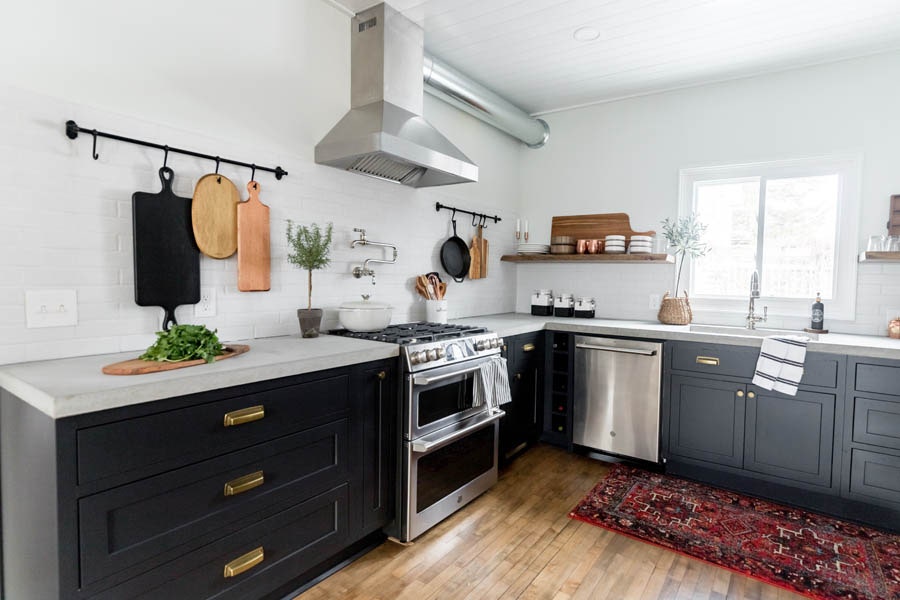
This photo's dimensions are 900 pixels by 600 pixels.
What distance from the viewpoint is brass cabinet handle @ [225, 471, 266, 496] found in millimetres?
1636

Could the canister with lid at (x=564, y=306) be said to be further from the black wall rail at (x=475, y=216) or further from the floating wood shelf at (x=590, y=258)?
the black wall rail at (x=475, y=216)

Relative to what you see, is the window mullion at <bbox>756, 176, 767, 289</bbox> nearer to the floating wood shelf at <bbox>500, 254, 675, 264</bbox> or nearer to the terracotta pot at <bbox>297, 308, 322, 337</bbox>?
the floating wood shelf at <bbox>500, 254, 675, 264</bbox>

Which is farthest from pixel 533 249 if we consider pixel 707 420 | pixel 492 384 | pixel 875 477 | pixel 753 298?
pixel 875 477

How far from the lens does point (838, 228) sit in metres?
3.26

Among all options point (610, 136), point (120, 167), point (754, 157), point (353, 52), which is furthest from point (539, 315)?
point (120, 167)

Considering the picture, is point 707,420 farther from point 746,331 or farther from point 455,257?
point 455,257

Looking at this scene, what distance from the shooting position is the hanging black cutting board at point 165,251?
1935 mm

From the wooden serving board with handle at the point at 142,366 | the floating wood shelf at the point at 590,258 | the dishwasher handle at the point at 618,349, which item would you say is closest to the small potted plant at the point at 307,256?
the wooden serving board with handle at the point at 142,366

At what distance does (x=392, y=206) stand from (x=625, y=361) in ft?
6.12

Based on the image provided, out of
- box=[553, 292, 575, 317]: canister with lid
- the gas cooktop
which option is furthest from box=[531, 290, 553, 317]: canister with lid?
the gas cooktop

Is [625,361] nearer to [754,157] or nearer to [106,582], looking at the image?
[754,157]

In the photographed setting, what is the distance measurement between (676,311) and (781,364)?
2.96 feet

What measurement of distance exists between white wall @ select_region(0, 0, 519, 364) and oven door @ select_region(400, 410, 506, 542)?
36.5 inches

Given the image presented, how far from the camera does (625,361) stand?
3.27 metres
